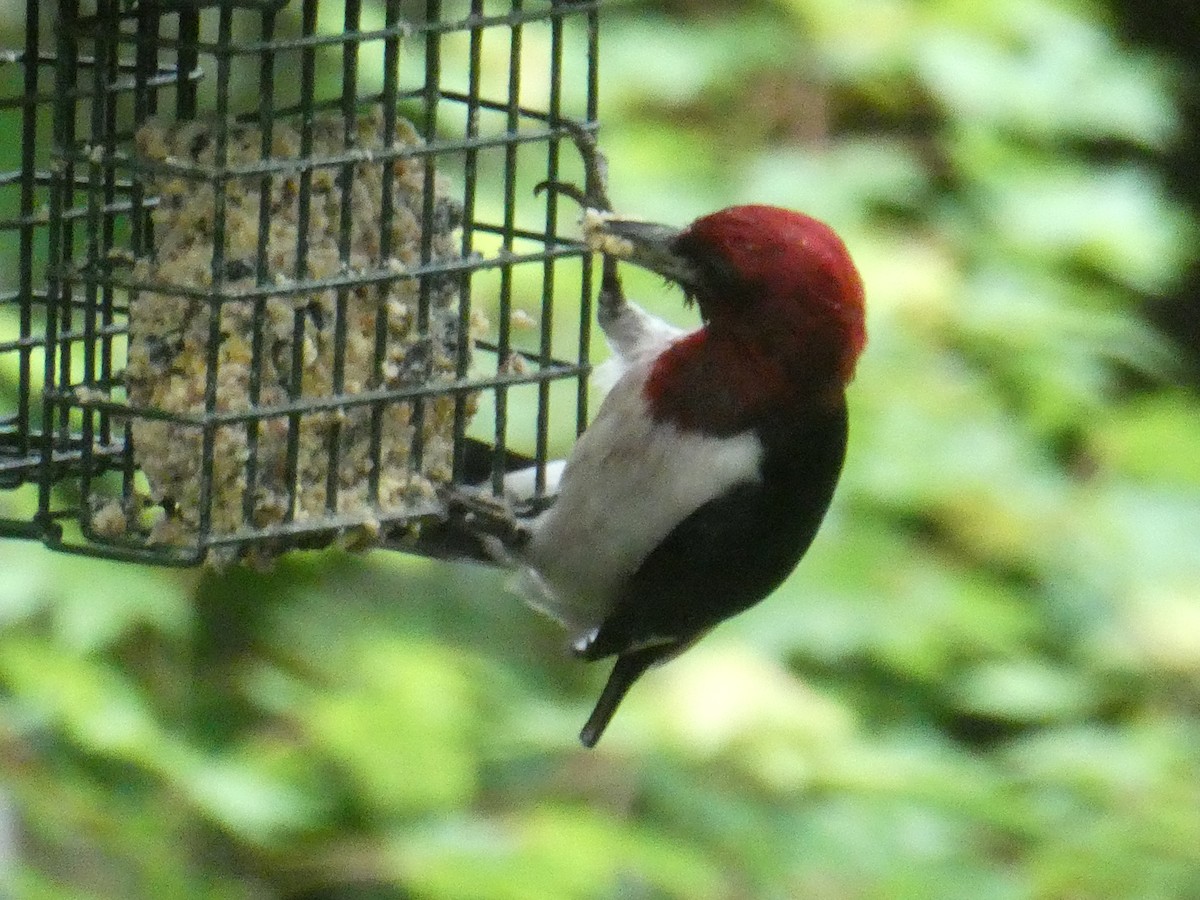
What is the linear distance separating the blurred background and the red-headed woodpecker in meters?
0.85

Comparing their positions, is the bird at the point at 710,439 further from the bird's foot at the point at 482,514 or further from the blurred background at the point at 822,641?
the blurred background at the point at 822,641

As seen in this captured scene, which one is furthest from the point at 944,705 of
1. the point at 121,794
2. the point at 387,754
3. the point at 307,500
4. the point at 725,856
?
the point at 307,500

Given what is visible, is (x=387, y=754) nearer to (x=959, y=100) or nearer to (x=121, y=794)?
(x=121, y=794)

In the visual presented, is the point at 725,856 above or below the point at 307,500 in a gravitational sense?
below

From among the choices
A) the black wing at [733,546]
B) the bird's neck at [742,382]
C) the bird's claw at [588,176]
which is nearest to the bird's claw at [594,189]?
the bird's claw at [588,176]

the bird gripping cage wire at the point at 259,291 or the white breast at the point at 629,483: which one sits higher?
the bird gripping cage wire at the point at 259,291

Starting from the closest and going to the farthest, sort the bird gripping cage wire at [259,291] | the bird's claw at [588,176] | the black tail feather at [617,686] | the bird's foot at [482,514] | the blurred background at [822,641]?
the bird gripping cage wire at [259,291] < the bird's foot at [482,514] < the bird's claw at [588,176] < the black tail feather at [617,686] < the blurred background at [822,641]

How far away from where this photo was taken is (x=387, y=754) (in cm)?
382

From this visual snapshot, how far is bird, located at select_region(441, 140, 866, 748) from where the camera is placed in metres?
2.82

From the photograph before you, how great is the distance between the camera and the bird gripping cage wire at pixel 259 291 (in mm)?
2441

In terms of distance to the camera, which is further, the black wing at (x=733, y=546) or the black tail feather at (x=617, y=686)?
the black tail feather at (x=617, y=686)

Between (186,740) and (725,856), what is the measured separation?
1298 mm

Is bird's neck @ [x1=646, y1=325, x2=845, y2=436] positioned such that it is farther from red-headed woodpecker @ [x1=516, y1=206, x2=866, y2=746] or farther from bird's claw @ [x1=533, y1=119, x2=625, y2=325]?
bird's claw @ [x1=533, y1=119, x2=625, y2=325]

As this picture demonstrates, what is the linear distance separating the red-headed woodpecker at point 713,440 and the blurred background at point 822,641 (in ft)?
2.79
